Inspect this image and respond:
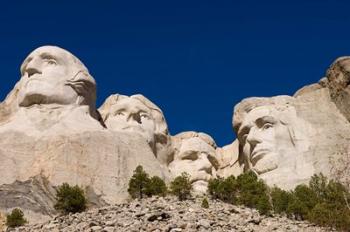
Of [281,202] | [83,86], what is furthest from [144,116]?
[281,202]

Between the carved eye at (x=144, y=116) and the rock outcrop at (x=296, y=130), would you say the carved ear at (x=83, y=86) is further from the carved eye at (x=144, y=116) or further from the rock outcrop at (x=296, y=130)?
the rock outcrop at (x=296, y=130)

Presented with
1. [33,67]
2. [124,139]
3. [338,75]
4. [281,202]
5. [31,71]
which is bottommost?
[281,202]

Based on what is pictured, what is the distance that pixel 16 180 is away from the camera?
37.2 meters

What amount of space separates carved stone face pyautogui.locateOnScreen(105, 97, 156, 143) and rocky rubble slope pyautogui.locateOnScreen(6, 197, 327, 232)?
64.5 feet

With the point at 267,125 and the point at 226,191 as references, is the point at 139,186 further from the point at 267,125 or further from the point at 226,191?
the point at 267,125

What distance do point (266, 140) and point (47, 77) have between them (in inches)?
476

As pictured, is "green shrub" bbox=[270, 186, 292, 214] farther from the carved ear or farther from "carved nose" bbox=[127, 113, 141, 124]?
"carved nose" bbox=[127, 113, 141, 124]

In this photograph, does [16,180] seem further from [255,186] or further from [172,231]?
[172,231]

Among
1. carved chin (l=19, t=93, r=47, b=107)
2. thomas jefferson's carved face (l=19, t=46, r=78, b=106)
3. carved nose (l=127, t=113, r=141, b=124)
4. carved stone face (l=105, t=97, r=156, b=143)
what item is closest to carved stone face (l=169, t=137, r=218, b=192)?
carved stone face (l=105, t=97, r=156, b=143)

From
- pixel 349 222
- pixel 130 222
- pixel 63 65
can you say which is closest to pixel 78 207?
pixel 130 222

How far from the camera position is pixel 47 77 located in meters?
42.0

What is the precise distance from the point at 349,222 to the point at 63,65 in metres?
21.2

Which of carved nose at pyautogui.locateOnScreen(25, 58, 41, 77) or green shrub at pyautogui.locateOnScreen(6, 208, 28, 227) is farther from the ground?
carved nose at pyautogui.locateOnScreen(25, 58, 41, 77)

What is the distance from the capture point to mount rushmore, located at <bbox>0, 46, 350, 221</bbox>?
37.8m
